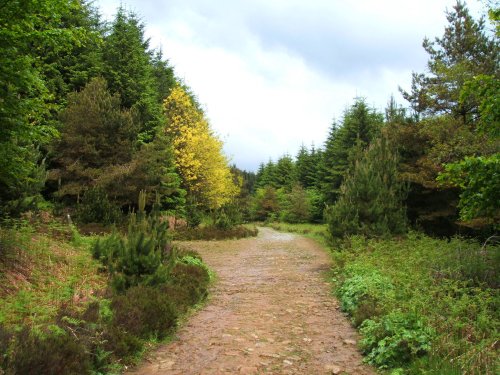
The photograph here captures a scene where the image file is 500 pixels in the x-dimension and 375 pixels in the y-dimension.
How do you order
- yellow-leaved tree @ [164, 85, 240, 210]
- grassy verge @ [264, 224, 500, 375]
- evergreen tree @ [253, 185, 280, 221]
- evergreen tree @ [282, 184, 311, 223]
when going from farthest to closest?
evergreen tree @ [253, 185, 280, 221] → evergreen tree @ [282, 184, 311, 223] → yellow-leaved tree @ [164, 85, 240, 210] → grassy verge @ [264, 224, 500, 375]

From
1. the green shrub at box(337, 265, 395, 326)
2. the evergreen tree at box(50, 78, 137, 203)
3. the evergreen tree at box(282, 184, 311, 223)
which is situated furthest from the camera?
the evergreen tree at box(282, 184, 311, 223)

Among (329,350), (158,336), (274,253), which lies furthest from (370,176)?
(158,336)

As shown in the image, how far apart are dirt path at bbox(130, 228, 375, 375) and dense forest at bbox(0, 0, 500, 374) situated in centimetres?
44

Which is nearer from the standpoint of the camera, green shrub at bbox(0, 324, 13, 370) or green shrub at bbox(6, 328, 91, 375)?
green shrub at bbox(0, 324, 13, 370)

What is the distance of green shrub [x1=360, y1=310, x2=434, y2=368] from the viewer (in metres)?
5.53

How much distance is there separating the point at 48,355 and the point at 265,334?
378cm

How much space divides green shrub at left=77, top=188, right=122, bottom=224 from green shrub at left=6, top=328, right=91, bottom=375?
13041mm

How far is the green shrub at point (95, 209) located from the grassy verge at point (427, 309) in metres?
10.8

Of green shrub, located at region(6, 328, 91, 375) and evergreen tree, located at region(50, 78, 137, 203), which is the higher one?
evergreen tree, located at region(50, 78, 137, 203)

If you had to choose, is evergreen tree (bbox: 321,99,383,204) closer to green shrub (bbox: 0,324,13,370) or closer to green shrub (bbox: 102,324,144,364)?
green shrub (bbox: 102,324,144,364)

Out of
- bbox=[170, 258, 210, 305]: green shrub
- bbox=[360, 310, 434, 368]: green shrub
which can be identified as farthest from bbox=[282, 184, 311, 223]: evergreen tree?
bbox=[360, 310, 434, 368]: green shrub

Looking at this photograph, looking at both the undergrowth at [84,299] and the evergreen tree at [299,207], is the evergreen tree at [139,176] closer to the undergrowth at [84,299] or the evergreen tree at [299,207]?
the undergrowth at [84,299]

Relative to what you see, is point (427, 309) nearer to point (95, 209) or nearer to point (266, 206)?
point (95, 209)

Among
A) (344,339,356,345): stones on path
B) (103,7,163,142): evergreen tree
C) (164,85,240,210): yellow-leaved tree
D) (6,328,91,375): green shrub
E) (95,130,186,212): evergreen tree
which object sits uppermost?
(103,7,163,142): evergreen tree
